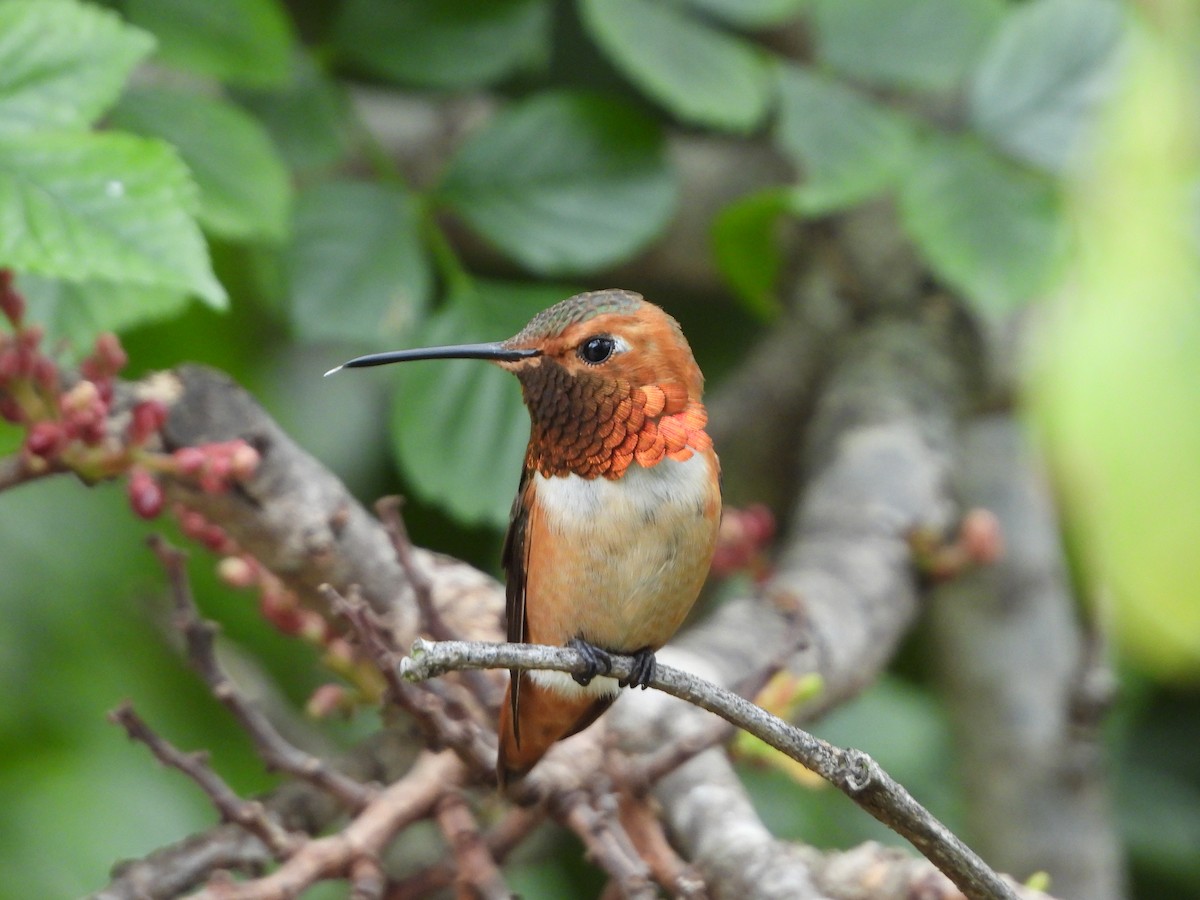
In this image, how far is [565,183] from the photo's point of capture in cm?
226

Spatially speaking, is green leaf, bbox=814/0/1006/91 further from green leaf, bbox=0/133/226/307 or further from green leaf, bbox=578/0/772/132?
green leaf, bbox=0/133/226/307

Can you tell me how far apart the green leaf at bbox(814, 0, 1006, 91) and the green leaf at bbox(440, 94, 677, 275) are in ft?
1.35

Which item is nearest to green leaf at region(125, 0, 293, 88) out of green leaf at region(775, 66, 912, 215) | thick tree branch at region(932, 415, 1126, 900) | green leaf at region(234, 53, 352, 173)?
green leaf at region(234, 53, 352, 173)

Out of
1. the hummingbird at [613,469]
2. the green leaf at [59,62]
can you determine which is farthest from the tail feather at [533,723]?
the green leaf at [59,62]

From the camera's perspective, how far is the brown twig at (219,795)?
1286mm

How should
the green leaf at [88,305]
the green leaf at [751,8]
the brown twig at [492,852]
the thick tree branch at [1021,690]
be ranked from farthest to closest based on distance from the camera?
the thick tree branch at [1021,690], the green leaf at [751,8], the green leaf at [88,305], the brown twig at [492,852]

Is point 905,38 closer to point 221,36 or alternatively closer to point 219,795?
point 221,36

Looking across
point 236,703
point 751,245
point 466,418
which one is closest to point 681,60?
point 751,245

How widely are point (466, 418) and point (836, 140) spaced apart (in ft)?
2.65

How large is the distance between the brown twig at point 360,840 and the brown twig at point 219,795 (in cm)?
2

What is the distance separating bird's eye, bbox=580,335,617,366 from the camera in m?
1.35

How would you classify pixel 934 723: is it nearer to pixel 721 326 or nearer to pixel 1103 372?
pixel 721 326

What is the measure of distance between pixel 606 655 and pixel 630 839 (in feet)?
0.76

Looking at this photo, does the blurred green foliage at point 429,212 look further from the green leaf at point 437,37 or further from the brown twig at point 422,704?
the brown twig at point 422,704
